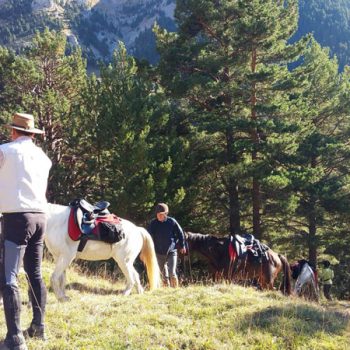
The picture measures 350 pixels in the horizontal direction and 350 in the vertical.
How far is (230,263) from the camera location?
895cm

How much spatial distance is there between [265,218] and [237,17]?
7.95 metres

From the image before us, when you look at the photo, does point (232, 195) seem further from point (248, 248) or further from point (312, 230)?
point (248, 248)

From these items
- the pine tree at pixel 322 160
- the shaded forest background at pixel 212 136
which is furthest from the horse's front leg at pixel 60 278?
the pine tree at pixel 322 160

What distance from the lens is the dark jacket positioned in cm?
827

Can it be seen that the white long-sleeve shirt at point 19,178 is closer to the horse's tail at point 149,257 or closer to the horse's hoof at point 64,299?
the horse's hoof at point 64,299

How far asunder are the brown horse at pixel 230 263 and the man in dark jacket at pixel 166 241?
1.01 meters

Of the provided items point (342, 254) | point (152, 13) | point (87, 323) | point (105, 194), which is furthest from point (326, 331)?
point (152, 13)

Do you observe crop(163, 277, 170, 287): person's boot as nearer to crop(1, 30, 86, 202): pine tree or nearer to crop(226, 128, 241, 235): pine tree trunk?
crop(226, 128, 241, 235): pine tree trunk

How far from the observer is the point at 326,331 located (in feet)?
16.0

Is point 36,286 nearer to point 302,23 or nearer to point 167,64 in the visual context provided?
point 167,64

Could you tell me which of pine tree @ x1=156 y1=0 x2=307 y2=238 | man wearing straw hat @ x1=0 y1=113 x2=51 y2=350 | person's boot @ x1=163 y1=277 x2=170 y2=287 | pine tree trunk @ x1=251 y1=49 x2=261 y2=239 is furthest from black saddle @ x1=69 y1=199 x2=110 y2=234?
pine tree trunk @ x1=251 y1=49 x2=261 y2=239

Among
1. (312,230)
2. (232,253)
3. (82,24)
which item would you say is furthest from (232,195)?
(82,24)

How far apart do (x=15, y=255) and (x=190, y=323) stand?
1.96 m

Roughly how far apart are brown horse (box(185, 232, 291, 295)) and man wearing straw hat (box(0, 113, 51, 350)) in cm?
555
